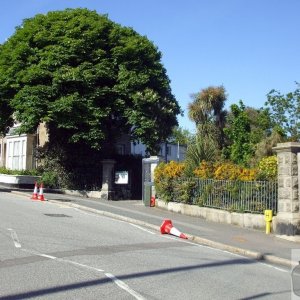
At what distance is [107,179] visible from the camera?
2789cm

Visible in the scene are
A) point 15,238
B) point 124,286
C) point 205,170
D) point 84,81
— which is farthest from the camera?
point 84,81

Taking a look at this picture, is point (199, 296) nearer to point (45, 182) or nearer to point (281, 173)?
point (281, 173)

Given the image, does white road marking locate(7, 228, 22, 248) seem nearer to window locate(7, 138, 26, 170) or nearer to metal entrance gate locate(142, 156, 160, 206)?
metal entrance gate locate(142, 156, 160, 206)

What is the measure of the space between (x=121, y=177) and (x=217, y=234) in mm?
12460

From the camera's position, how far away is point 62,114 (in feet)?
87.2

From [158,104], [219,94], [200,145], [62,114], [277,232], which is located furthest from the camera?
[219,94]

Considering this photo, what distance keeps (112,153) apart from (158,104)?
4333 millimetres

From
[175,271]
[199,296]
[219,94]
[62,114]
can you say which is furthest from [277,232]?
[219,94]

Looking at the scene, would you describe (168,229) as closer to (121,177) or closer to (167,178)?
(167,178)

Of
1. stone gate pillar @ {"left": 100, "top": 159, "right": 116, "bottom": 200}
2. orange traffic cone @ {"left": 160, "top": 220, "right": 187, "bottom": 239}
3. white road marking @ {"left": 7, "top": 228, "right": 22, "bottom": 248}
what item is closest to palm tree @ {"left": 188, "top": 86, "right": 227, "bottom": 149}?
stone gate pillar @ {"left": 100, "top": 159, "right": 116, "bottom": 200}

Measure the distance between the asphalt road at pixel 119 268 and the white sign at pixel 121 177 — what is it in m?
11.8

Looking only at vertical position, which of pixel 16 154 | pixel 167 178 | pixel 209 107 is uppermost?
pixel 209 107

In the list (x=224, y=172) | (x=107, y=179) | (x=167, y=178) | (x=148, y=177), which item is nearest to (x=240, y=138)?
(x=148, y=177)

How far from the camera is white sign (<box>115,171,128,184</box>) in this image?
27091mm
